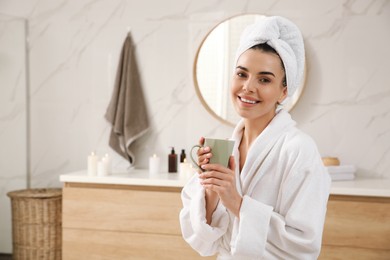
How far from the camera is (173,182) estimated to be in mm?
2734

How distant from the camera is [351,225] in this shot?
2.53 metres

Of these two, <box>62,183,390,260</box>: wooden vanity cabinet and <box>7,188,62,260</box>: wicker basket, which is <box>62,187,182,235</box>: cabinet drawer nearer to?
<box>62,183,390,260</box>: wooden vanity cabinet

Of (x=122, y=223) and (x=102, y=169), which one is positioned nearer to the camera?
(x=122, y=223)

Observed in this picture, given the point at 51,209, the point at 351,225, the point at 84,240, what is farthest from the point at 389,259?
the point at 51,209

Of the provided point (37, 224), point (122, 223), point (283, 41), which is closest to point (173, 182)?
point (122, 223)

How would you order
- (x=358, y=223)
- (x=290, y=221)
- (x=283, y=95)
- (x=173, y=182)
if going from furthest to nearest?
1. (x=173, y=182)
2. (x=358, y=223)
3. (x=283, y=95)
4. (x=290, y=221)

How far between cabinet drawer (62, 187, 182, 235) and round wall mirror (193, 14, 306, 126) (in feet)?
2.33

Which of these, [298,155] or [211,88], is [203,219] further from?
[211,88]

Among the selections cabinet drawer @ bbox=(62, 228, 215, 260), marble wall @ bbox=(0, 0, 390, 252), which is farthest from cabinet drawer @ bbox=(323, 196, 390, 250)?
cabinet drawer @ bbox=(62, 228, 215, 260)

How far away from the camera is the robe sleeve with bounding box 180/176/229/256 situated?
145 cm

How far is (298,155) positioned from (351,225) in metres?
1.39

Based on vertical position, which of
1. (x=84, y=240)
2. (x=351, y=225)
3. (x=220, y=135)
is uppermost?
(x=220, y=135)

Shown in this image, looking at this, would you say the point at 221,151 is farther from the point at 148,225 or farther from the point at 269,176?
the point at 148,225

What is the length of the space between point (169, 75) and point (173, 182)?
86cm
